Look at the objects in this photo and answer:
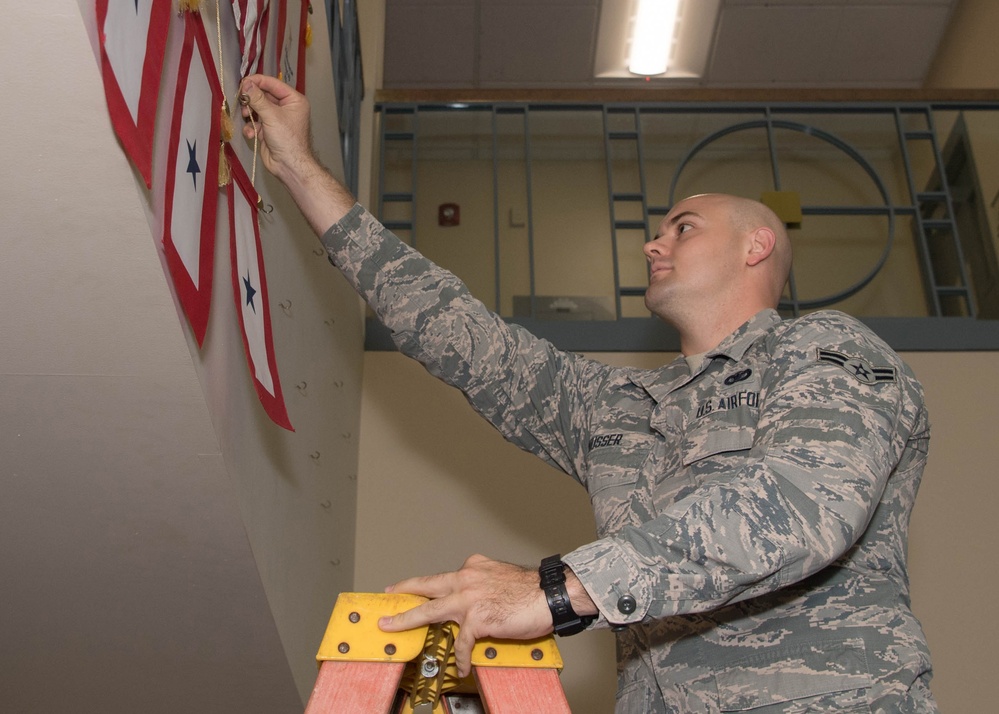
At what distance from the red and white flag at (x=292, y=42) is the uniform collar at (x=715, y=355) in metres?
0.94

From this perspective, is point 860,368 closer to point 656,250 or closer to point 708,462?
point 708,462

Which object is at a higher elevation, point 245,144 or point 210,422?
point 245,144

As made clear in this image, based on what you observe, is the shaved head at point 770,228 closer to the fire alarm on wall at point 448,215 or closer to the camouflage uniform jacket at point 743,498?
the camouflage uniform jacket at point 743,498

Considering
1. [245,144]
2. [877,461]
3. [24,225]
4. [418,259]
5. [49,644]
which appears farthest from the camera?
[418,259]

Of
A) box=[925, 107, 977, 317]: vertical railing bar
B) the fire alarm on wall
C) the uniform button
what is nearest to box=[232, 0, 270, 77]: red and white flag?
the uniform button

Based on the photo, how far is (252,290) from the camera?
5.61ft

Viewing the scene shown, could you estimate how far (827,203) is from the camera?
20.2 ft

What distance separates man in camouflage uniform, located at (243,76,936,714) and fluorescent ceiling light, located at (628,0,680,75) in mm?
3889

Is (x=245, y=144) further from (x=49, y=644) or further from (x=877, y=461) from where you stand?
(x=877, y=461)

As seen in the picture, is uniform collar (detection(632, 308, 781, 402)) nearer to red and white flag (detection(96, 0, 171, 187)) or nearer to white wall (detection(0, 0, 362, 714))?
white wall (detection(0, 0, 362, 714))

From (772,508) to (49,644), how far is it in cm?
140

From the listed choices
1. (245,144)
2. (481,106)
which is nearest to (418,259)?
(245,144)

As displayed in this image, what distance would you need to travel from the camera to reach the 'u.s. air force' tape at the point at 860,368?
1.50 meters

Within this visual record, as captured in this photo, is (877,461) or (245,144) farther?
(245,144)
